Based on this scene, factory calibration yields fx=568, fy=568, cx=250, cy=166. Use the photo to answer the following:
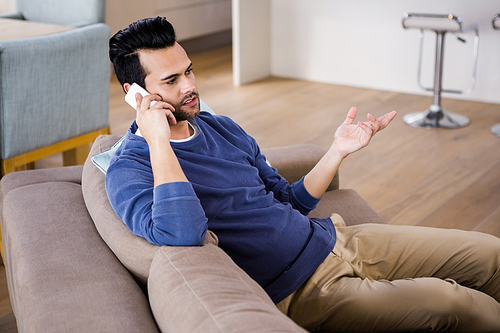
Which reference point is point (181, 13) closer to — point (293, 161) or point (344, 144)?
point (293, 161)

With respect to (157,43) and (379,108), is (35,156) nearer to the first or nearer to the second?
(157,43)

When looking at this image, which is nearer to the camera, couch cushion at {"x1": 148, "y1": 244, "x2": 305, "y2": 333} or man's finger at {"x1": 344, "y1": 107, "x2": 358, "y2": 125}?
couch cushion at {"x1": 148, "y1": 244, "x2": 305, "y2": 333}

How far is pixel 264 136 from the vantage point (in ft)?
12.1

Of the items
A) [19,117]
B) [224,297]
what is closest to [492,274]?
[224,297]

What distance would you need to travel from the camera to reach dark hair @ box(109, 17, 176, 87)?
1.41m

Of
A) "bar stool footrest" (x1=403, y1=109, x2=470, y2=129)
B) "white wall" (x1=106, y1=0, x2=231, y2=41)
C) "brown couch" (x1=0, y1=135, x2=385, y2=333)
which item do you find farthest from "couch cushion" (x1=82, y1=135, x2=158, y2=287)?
"white wall" (x1=106, y1=0, x2=231, y2=41)

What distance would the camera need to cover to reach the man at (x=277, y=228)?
1.24 m

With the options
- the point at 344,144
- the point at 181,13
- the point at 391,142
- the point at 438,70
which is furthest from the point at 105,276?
the point at 181,13

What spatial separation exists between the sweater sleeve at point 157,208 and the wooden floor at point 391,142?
1.03 meters

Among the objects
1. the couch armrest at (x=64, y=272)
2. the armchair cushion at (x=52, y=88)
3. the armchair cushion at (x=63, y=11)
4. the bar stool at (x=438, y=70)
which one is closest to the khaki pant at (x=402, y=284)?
the couch armrest at (x=64, y=272)

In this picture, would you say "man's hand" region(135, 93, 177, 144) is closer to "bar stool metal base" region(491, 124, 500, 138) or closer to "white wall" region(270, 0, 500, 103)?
"bar stool metal base" region(491, 124, 500, 138)

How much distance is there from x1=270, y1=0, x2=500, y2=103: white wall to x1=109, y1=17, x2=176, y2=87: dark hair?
3410 mm

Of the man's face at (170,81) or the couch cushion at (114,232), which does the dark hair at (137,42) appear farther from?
the couch cushion at (114,232)

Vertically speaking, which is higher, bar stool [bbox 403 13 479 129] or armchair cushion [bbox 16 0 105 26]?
armchair cushion [bbox 16 0 105 26]
